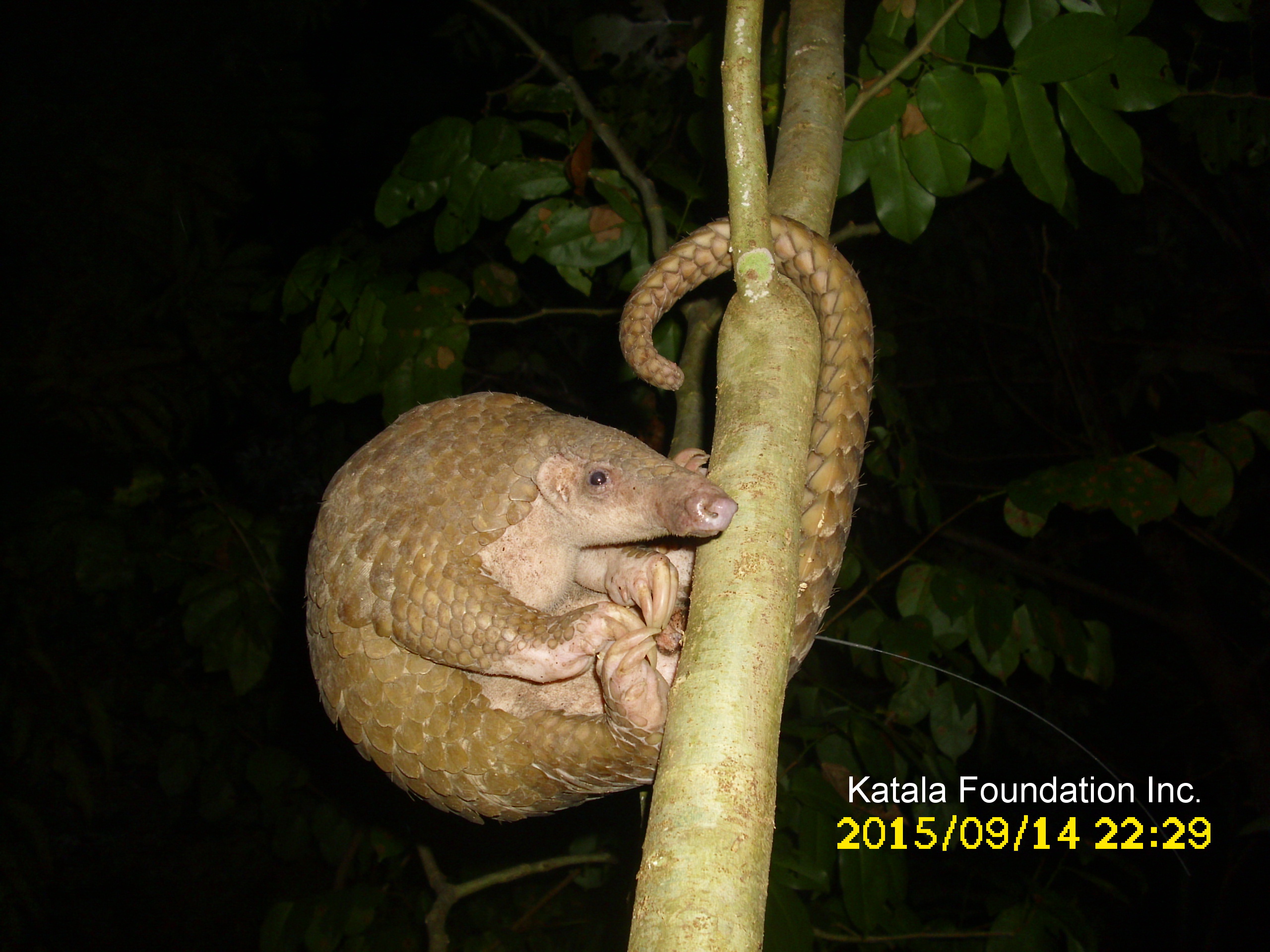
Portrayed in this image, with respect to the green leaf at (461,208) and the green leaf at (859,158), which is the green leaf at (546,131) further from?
the green leaf at (859,158)

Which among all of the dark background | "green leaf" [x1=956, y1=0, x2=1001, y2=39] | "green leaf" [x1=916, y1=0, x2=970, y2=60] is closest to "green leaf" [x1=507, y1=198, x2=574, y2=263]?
the dark background

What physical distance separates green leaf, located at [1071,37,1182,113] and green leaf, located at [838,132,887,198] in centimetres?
49

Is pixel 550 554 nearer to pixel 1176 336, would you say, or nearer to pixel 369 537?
pixel 369 537

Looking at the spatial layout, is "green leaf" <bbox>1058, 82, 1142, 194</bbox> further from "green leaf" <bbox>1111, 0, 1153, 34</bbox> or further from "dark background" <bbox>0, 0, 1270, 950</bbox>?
"dark background" <bbox>0, 0, 1270, 950</bbox>

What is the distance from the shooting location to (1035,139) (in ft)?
6.37

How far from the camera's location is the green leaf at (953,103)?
1914 mm

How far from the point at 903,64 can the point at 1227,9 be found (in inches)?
36.6

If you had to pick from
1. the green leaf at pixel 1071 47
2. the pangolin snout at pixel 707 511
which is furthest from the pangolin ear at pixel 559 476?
the green leaf at pixel 1071 47

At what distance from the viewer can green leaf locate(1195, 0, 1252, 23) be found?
6.56ft

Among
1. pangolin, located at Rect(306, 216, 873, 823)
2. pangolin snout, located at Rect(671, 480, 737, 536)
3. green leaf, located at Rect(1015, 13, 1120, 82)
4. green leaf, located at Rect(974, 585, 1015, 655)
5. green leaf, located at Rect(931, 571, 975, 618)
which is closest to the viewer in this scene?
pangolin snout, located at Rect(671, 480, 737, 536)

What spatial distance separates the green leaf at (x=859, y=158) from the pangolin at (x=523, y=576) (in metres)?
0.96

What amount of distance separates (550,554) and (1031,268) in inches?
217

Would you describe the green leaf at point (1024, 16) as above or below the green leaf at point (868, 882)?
above

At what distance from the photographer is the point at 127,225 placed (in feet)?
14.1
